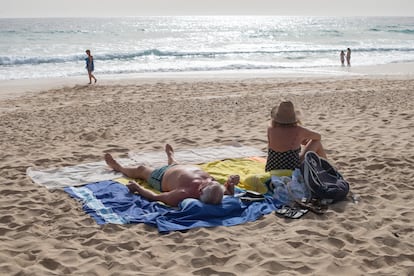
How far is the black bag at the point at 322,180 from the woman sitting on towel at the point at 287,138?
301mm

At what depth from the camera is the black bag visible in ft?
14.9

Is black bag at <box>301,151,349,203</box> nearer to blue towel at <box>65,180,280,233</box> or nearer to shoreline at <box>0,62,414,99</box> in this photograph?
blue towel at <box>65,180,280,233</box>

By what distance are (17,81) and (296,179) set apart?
1510 cm

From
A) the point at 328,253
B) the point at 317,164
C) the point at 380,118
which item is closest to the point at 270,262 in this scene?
the point at 328,253

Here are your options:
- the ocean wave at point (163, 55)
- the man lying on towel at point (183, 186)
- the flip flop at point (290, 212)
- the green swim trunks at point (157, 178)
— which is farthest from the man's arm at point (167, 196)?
the ocean wave at point (163, 55)

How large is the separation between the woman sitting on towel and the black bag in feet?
0.99

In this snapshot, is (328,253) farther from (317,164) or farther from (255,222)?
(317,164)

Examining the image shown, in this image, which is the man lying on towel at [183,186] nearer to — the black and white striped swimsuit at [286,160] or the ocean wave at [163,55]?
the black and white striped swimsuit at [286,160]

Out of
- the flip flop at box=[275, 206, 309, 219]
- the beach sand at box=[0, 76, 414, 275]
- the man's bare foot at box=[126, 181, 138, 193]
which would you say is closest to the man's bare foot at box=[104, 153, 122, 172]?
the beach sand at box=[0, 76, 414, 275]

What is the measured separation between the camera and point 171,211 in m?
4.29

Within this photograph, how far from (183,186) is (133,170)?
105 centimetres

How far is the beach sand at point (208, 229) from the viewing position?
344 cm

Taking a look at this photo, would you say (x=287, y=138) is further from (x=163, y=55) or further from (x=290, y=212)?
(x=163, y=55)

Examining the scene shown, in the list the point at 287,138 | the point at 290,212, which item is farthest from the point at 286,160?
the point at 290,212
